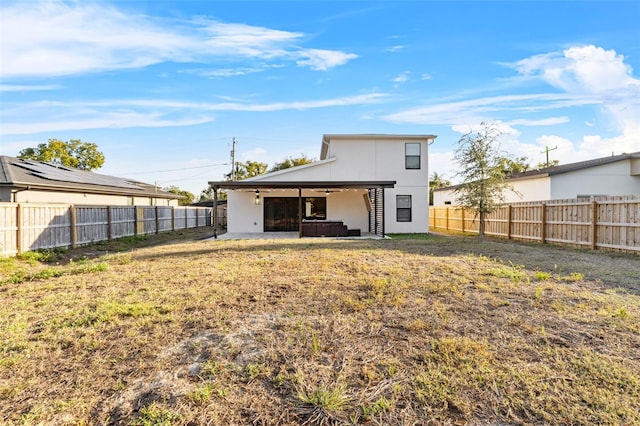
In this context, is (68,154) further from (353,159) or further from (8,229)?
(353,159)

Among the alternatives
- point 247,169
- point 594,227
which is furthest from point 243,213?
point 247,169

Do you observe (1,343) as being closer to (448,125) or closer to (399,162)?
(399,162)

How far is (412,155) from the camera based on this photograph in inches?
685

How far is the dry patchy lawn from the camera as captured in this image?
2352mm

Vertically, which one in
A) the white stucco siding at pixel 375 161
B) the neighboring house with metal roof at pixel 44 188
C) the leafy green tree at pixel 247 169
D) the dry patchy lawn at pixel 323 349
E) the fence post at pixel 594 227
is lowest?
the dry patchy lawn at pixel 323 349

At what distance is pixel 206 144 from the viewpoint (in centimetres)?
3600

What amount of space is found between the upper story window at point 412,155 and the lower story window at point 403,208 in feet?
5.51

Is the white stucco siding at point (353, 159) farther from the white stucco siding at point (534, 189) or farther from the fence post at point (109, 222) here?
the fence post at point (109, 222)

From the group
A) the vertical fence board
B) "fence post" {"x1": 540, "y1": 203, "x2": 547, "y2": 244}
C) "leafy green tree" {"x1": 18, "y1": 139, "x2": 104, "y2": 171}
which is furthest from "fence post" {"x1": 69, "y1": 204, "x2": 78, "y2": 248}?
"leafy green tree" {"x1": 18, "y1": 139, "x2": 104, "y2": 171}

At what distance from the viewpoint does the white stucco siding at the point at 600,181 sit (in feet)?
57.8

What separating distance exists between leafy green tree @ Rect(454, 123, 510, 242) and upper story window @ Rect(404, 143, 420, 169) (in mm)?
4825

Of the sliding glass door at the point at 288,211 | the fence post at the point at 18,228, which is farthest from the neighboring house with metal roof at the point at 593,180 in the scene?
the fence post at the point at 18,228

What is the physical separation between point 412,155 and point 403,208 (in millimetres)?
2875

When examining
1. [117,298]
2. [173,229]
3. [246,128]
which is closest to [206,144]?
[246,128]
